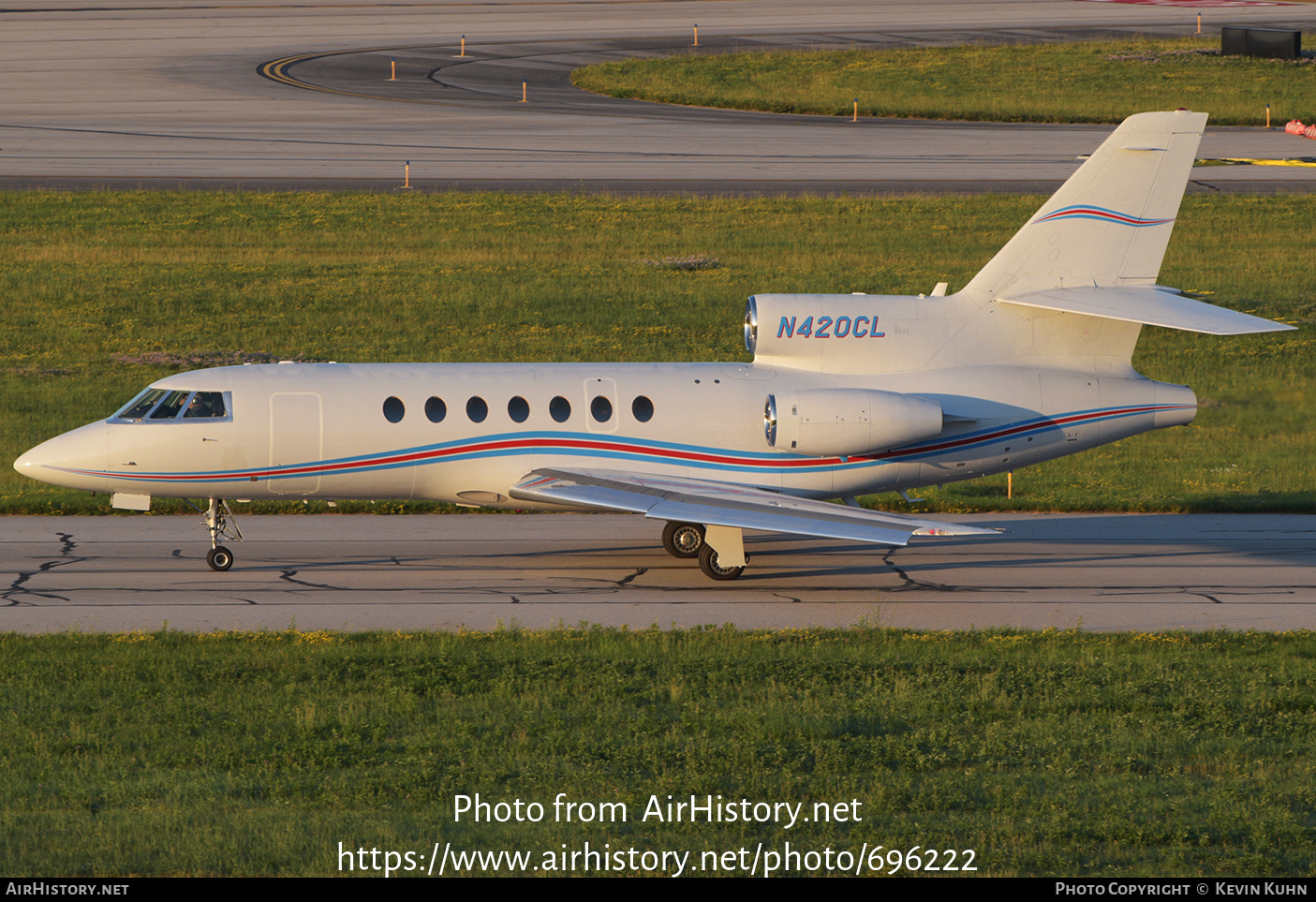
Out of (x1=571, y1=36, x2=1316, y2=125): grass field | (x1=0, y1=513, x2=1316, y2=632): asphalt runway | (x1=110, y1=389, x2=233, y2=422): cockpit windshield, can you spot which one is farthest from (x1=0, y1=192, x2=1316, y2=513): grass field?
(x1=571, y1=36, x2=1316, y2=125): grass field

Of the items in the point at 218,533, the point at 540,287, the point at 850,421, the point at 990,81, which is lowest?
the point at 218,533

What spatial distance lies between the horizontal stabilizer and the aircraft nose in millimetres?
13787

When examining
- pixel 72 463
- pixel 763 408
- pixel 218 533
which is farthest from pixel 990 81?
pixel 72 463

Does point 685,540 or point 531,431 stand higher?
point 531,431

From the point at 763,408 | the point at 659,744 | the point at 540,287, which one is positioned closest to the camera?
the point at 659,744

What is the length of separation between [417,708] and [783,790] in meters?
4.34

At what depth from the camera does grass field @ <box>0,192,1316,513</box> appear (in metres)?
32.0

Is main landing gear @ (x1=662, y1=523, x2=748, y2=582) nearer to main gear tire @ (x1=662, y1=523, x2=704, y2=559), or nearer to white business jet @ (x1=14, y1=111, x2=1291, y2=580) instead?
white business jet @ (x1=14, y1=111, x2=1291, y2=580)

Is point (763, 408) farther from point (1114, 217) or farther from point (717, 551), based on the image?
point (1114, 217)

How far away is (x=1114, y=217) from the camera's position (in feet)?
78.9

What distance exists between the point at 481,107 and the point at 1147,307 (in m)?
51.8

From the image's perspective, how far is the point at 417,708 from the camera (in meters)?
16.3

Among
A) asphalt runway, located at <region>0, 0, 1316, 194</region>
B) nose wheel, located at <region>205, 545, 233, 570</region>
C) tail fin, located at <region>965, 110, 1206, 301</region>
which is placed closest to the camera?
nose wheel, located at <region>205, 545, 233, 570</region>

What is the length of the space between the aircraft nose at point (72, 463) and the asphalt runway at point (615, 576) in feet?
4.65
